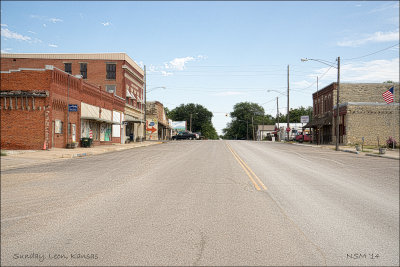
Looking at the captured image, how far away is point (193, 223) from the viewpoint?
6.85 m

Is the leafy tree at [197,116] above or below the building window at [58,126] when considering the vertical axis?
above

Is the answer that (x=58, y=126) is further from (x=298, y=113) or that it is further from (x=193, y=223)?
(x=298, y=113)

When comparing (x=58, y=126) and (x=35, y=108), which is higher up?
(x=35, y=108)

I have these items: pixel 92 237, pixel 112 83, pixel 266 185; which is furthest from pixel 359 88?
pixel 92 237

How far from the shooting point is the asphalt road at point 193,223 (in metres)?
5.27

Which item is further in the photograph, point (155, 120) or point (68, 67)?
point (155, 120)

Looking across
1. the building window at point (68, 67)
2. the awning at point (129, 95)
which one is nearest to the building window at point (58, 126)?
the awning at point (129, 95)

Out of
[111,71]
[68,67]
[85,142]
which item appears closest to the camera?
[85,142]

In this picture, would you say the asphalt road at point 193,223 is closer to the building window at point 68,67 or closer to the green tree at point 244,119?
the building window at point 68,67

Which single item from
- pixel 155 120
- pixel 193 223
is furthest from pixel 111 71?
pixel 193 223

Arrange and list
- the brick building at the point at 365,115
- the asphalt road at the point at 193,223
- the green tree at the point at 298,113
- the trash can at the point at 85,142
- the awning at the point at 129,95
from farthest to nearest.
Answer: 1. the green tree at the point at 298,113
2. the awning at the point at 129,95
3. the brick building at the point at 365,115
4. the trash can at the point at 85,142
5. the asphalt road at the point at 193,223

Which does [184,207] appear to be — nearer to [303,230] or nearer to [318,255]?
[303,230]

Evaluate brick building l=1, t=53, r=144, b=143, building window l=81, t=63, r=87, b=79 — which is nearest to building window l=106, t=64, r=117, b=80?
brick building l=1, t=53, r=144, b=143

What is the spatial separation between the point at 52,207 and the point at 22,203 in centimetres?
66
